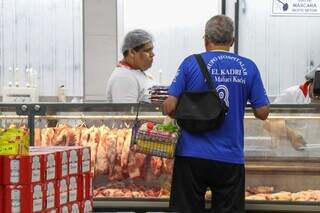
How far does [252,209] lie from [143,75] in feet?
4.16

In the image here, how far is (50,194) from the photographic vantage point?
8.56 ft

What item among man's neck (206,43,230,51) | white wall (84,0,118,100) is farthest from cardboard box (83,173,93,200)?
white wall (84,0,118,100)

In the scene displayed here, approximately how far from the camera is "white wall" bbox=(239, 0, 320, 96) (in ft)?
18.6

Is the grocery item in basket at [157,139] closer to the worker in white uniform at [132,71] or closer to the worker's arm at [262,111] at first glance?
the worker's arm at [262,111]

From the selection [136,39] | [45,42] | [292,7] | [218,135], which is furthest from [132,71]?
[292,7]

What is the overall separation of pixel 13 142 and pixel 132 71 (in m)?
1.70

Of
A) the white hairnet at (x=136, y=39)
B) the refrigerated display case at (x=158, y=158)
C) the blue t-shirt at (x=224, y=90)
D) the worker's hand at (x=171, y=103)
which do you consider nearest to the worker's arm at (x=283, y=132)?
the refrigerated display case at (x=158, y=158)

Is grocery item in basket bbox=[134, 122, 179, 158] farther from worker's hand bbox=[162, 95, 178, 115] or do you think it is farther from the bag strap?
the bag strap

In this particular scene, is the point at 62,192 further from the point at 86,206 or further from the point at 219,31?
the point at 219,31

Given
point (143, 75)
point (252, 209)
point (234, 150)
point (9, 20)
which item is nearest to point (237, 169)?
point (234, 150)

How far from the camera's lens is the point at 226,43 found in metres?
3.08

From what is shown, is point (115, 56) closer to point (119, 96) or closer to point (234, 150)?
point (119, 96)

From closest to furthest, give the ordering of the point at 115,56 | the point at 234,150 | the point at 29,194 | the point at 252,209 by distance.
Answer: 1. the point at 29,194
2. the point at 234,150
3. the point at 252,209
4. the point at 115,56

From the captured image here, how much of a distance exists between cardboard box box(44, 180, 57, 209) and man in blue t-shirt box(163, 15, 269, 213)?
2.38ft
